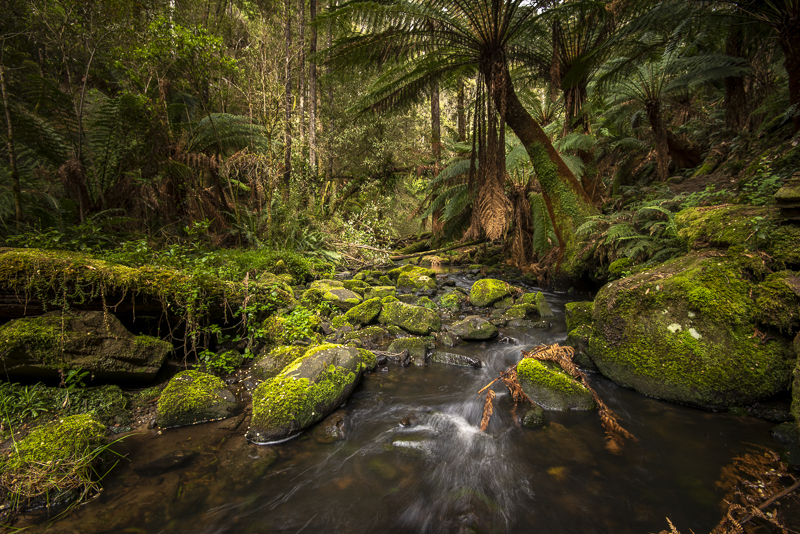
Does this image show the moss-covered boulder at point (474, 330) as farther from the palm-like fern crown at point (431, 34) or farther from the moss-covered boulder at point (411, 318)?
the palm-like fern crown at point (431, 34)

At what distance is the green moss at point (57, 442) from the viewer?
185cm

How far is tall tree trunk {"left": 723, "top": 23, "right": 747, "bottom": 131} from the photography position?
622cm

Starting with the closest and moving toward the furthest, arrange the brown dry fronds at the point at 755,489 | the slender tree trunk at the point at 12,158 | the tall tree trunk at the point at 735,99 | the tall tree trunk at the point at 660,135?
the brown dry fronds at the point at 755,489, the slender tree trunk at the point at 12,158, the tall tree trunk at the point at 735,99, the tall tree trunk at the point at 660,135

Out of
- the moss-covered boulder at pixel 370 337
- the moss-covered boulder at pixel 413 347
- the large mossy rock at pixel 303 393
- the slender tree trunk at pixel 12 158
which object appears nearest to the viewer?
the large mossy rock at pixel 303 393

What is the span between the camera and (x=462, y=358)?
152 inches

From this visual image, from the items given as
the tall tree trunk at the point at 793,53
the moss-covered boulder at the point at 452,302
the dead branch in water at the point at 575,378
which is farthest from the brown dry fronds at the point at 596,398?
the tall tree trunk at the point at 793,53

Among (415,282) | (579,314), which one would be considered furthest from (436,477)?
(415,282)

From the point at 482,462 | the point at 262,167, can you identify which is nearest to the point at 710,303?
the point at 482,462

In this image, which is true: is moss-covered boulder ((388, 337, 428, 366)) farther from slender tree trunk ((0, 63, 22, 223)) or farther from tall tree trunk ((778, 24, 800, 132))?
tall tree trunk ((778, 24, 800, 132))

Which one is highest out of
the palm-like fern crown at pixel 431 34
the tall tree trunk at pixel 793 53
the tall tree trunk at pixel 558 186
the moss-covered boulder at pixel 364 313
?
the palm-like fern crown at pixel 431 34

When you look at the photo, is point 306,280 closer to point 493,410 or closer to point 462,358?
point 462,358

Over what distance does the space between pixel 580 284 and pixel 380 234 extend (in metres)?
5.72

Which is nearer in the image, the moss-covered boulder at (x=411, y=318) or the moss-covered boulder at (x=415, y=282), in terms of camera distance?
the moss-covered boulder at (x=411, y=318)

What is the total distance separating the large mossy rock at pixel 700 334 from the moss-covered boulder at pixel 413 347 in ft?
5.96
